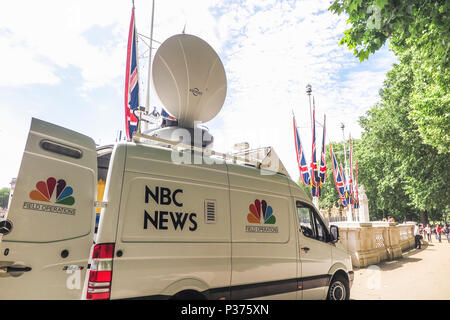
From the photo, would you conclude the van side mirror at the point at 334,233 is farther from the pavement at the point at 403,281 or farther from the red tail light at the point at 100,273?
the red tail light at the point at 100,273

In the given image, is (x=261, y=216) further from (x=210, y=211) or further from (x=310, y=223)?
(x=310, y=223)

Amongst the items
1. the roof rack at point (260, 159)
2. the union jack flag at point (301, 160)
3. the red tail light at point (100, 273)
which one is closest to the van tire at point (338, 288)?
the roof rack at point (260, 159)

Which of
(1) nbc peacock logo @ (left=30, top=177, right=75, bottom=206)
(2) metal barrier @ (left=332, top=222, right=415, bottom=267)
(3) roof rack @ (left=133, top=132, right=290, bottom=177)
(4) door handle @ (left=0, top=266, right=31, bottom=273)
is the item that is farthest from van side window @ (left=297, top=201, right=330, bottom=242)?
(2) metal barrier @ (left=332, top=222, right=415, bottom=267)

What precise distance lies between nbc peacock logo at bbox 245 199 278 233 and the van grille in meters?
0.65

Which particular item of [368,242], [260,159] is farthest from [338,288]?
[368,242]

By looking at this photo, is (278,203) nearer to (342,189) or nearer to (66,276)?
(66,276)

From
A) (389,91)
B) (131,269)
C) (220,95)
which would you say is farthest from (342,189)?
(131,269)

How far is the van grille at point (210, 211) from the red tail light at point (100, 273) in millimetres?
1337

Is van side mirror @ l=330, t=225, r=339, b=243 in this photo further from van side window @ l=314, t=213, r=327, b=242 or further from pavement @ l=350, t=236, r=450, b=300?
pavement @ l=350, t=236, r=450, b=300

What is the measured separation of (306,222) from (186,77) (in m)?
4.00

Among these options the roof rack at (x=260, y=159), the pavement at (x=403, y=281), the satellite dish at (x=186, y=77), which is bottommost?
the pavement at (x=403, y=281)

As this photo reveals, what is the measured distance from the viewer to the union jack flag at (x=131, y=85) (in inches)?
418

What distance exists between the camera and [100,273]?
2.98 meters
